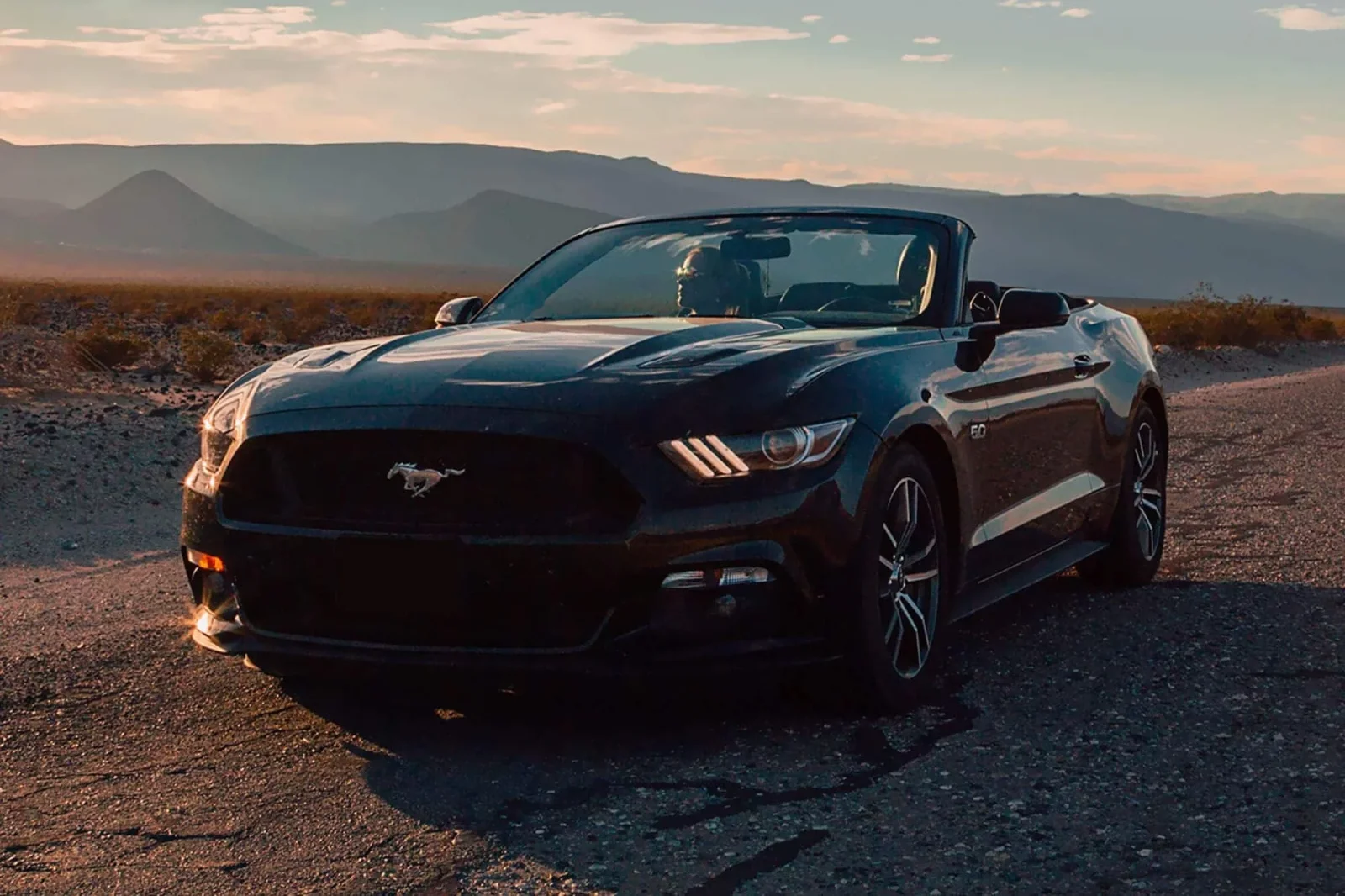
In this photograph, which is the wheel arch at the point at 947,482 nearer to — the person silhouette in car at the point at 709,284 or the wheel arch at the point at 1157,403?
the person silhouette in car at the point at 709,284

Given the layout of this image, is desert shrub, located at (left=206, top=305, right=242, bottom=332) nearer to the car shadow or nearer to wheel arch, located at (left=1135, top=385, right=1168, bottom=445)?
wheel arch, located at (left=1135, top=385, right=1168, bottom=445)

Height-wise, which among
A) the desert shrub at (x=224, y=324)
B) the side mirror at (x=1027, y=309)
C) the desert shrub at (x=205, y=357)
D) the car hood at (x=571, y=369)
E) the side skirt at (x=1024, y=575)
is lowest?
the desert shrub at (x=224, y=324)

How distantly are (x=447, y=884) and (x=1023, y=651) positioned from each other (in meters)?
2.90

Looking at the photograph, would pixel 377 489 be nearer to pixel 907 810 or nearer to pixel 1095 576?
pixel 907 810

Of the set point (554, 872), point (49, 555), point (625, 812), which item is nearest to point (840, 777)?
point (625, 812)

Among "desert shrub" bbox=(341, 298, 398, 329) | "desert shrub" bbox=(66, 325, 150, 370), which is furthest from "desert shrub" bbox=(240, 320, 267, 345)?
"desert shrub" bbox=(66, 325, 150, 370)

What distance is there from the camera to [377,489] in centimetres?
443

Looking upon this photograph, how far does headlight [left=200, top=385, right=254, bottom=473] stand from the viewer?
4719 millimetres

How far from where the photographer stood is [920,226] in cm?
614

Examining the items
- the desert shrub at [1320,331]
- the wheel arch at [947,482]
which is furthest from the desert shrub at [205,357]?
the desert shrub at [1320,331]

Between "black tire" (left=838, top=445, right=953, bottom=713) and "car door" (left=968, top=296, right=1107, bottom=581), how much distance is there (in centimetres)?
33

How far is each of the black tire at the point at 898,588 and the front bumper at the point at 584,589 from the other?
99 mm

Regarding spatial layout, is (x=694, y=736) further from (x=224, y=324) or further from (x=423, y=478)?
(x=224, y=324)

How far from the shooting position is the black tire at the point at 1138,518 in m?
6.99
